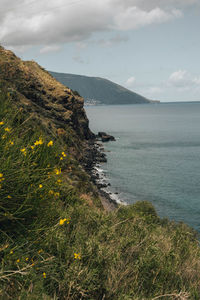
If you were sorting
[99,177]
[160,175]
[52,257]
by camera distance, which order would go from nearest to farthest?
[52,257] → [99,177] → [160,175]

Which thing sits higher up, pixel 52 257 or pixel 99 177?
pixel 52 257

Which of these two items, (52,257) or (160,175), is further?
(160,175)

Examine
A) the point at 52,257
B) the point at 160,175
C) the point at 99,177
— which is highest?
the point at 52,257

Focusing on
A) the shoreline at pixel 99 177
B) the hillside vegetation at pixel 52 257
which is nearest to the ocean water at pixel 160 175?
the shoreline at pixel 99 177

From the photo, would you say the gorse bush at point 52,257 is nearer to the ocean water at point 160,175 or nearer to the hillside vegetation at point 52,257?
the hillside vegetation at point 52,257

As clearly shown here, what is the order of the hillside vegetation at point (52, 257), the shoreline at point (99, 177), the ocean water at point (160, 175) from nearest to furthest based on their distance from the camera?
the hillside vegetation at point (52, 257) < the shoreline at point (99, 177) < the ocean water at point (160, 175)

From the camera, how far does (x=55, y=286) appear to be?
4453 mm

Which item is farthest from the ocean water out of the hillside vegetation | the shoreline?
the hillside vegetation

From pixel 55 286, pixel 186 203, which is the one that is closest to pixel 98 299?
pixel 55 286

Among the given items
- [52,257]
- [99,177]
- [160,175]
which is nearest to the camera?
[52,257]

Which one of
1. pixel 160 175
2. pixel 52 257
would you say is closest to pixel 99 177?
pixel 160 175

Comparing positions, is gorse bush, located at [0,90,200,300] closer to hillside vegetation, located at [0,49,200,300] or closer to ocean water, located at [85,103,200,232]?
hillside vegetation, located at [0,49,200,300]

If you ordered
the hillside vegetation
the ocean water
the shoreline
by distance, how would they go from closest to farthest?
the hillside vegetation, the shoreline, the ocean water

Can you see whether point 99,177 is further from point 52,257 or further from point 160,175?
point 52,257
